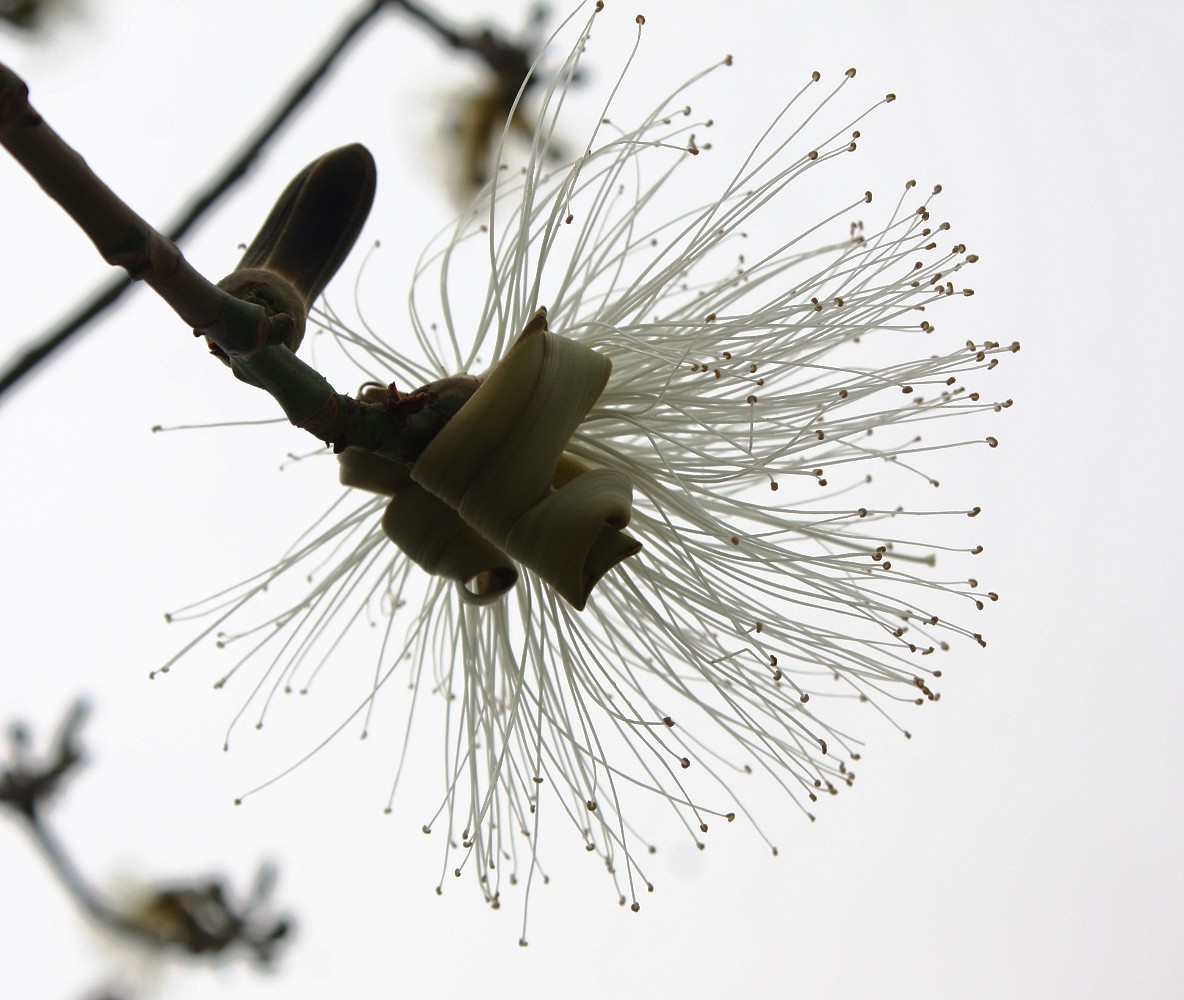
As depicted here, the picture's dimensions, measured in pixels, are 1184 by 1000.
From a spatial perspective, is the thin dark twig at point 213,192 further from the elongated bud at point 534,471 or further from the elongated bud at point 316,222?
the elongated bud at point 534,471

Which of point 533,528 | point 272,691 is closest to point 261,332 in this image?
point 533,528

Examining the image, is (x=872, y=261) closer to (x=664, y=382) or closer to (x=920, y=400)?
(x=920, y=400)

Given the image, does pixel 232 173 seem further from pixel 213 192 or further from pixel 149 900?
pixel 149 900

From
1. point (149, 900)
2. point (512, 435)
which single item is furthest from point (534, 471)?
point (149, 900)

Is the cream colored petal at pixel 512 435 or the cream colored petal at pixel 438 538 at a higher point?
the cream colored petal at pixel 512 435

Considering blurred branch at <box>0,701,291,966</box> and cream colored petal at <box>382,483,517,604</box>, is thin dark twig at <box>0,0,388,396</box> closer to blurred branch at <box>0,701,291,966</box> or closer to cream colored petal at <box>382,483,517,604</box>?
cream colored petal at <box>382,483,517,604</box>

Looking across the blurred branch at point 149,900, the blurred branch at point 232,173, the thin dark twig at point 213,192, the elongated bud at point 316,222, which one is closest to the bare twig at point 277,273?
the elongated bud at point 316,222
